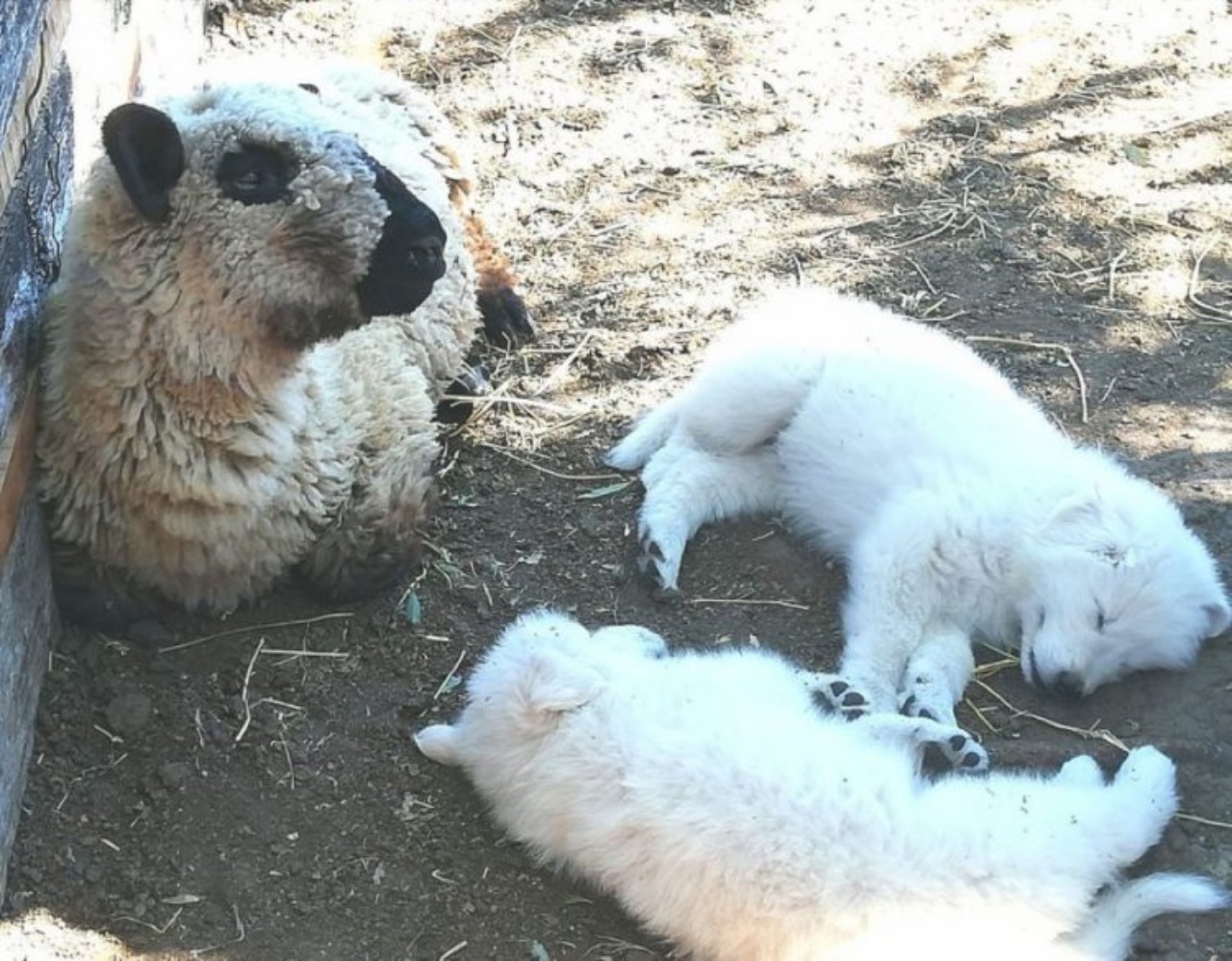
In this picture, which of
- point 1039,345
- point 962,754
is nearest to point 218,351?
point 962,754

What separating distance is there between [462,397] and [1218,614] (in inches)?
106

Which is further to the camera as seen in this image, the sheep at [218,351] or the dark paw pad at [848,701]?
the dark paw pad at [848,701]

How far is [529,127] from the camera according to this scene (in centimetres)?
737

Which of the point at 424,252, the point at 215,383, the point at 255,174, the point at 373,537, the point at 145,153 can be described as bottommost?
the point at 373,537

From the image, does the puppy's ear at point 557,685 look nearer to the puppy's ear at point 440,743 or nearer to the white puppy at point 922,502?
the puppy's ear at point 440,743

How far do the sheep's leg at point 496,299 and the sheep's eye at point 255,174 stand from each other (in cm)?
193

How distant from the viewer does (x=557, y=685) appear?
4.04 m

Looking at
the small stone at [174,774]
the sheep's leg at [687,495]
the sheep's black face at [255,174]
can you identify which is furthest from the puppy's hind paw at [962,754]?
the sheep's black face at [255,174]

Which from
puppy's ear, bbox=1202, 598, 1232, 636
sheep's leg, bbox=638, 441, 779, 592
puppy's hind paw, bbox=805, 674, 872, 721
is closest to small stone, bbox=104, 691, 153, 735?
sheep's leg, bbox=638, 441, 779, 592

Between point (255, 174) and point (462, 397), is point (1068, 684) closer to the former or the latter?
point (462, 397)

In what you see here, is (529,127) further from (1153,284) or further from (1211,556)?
(1211,556)

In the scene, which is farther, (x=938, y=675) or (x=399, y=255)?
(x=938, y=675)

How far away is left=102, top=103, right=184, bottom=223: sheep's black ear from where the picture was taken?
4.04m

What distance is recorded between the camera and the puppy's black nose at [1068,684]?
4715mm
